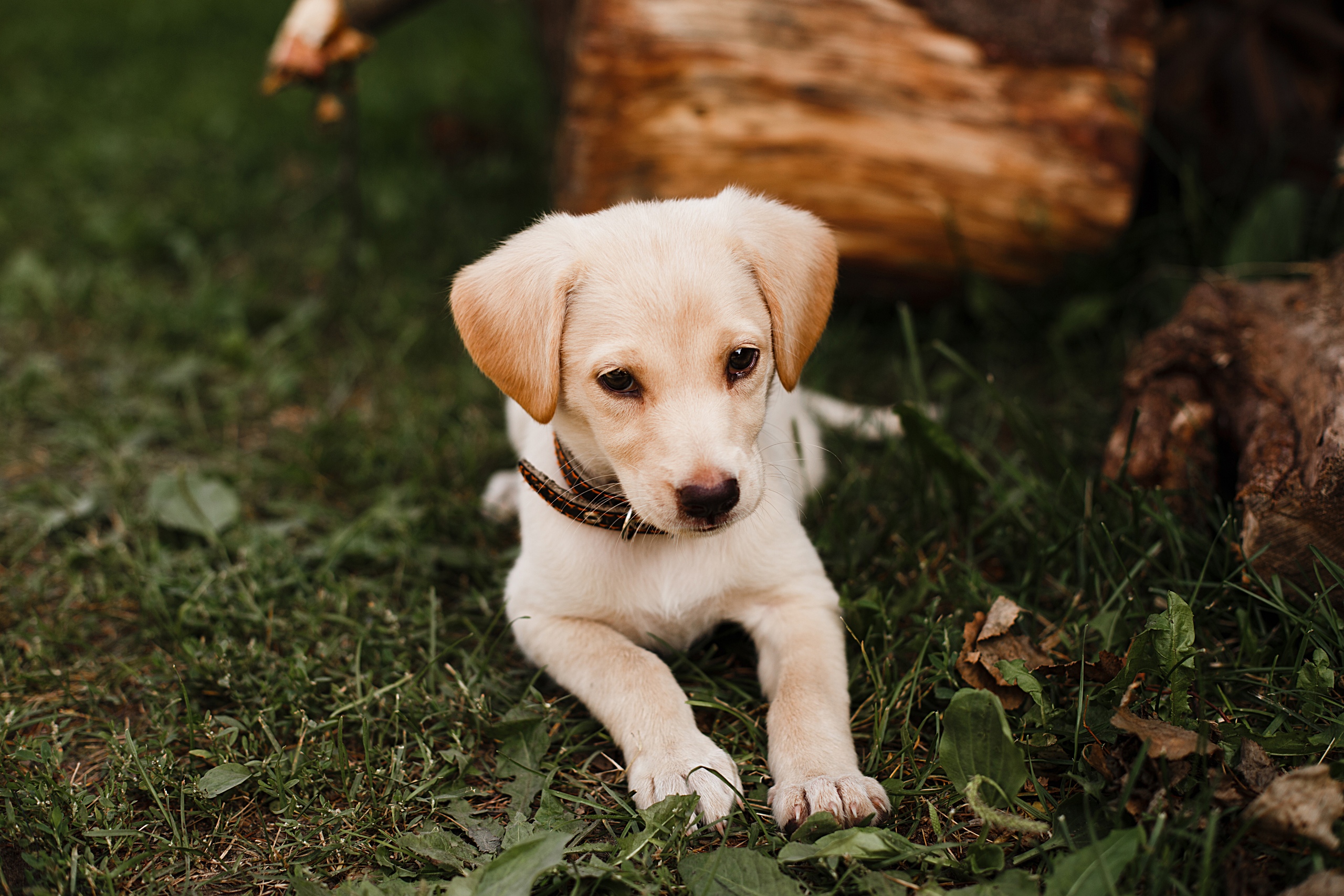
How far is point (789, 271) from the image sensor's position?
234cm

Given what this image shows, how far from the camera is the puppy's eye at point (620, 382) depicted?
2168mm

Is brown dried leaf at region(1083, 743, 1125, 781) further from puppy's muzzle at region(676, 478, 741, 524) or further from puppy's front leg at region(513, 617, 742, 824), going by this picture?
puppy's muzzle at region(676, 478, 741, 524)

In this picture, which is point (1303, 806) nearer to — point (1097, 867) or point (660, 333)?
point (1097, 867)

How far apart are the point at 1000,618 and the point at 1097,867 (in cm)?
66

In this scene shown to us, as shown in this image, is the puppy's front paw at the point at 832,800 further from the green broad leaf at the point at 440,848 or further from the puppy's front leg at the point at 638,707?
the green broad leaf at the point at 440,848

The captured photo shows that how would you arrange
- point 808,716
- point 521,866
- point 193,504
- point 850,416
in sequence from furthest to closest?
1. point 850,416
2. point 193,504
3. point 808,716
4. point 521,866

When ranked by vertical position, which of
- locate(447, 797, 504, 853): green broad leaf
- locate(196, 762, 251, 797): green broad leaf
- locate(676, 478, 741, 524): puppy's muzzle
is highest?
locate(676, 478, 741, 524): puppy's muzzle

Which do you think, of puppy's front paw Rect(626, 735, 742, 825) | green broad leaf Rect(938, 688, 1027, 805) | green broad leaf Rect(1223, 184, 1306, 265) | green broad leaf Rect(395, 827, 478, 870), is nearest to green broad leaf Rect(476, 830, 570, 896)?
green broad leaf Rect(395, 827, 478, 870)

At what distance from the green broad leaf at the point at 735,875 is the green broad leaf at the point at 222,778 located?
990mm

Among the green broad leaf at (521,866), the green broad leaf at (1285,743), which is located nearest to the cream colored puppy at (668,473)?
the green broad leaf at (521,866)

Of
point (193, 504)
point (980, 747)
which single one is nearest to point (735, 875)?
point (980, 747)

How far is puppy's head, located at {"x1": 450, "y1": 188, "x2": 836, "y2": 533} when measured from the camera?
209 cm

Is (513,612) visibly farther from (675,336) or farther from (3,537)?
(3,537)

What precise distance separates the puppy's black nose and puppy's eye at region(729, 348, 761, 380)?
0.29 m
